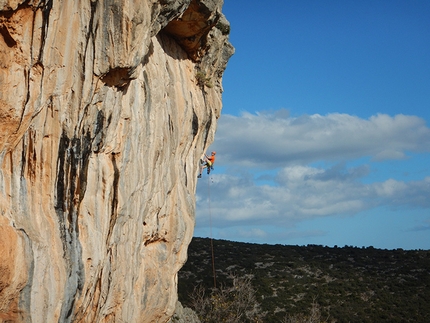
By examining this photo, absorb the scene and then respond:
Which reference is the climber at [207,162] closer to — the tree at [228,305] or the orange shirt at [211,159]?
the orange shirt at [211,159]

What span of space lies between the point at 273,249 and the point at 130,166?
3895cm

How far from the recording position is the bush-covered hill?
36.7 metres

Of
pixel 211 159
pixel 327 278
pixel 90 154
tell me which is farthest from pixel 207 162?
pixel 327 278

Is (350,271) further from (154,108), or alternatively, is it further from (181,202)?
(154,108)

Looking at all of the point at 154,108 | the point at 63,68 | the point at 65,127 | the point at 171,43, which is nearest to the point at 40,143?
the point at 65,127

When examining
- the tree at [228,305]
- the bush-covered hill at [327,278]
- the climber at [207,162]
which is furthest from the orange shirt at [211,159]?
the bush-covered hill at [327,278]

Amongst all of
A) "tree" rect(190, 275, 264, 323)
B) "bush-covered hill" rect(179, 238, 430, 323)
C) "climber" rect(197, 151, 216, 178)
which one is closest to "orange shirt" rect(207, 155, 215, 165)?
"climber" rect(197, 151, 216, 178)

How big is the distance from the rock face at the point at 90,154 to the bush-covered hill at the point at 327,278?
2112 centimetres

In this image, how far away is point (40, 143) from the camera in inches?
437

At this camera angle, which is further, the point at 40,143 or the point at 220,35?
the point at 220,35

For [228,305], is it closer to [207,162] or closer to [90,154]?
[207,162]

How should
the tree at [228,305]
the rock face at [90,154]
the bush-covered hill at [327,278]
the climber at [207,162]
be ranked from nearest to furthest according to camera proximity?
the rock face at [90,154]
the climber at [207,162]
the tree at [228,305]
the bush-covered hill at [327,278]

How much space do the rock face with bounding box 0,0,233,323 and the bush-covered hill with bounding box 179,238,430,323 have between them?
21118 millimetres

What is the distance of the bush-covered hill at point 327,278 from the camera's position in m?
36.7
